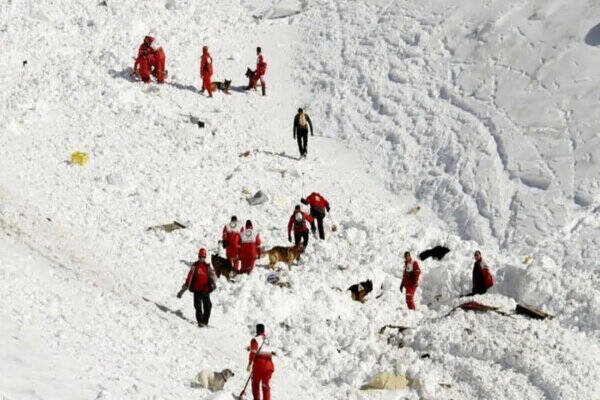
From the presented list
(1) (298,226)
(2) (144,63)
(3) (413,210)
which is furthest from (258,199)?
(2) (144,63)

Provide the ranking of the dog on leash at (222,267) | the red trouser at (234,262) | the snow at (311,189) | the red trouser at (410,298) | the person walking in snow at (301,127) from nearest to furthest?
the snow at (311,189) < the dog on leash at (222,267) < the red trouser at (410,298) < the red trouser at (234,262) < the person walking in snow at (301,127)

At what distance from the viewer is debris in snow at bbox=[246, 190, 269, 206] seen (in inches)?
774

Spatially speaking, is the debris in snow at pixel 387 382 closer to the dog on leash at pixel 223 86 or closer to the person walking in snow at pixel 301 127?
the person walking in snow at pixel 301 127

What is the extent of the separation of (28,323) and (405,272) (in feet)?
25.8

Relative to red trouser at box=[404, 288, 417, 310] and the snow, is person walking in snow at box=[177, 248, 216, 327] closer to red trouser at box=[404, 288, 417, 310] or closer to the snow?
the snow

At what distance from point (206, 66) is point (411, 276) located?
404 inches

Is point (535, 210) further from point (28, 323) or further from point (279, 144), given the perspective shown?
point (28, 323)

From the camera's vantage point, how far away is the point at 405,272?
16.6 metres

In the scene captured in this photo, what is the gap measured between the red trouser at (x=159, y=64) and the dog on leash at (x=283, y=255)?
8.79 meters

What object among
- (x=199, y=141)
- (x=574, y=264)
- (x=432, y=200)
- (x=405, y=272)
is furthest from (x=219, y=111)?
(x=574, y=264)

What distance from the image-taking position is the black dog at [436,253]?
18.0 m

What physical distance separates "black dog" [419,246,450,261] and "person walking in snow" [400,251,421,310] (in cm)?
138

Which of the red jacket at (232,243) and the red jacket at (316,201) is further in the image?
the red jacket at (316,201)

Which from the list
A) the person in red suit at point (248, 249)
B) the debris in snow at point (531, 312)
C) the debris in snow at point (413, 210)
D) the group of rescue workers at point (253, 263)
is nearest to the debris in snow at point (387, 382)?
the group of rescue workers at point (253, 263)
